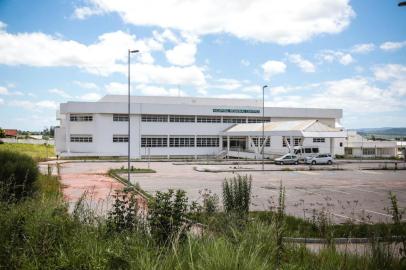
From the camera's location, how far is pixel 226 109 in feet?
212

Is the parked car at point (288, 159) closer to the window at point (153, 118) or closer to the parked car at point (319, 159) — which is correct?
the parked car at point (319, 159)

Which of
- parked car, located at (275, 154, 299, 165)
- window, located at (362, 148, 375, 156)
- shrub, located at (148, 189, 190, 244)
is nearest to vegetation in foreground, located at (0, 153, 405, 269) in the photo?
shrub, located at (148, 189, 190, 244)

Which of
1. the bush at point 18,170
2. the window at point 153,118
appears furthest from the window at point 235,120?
the bush at point 18,170

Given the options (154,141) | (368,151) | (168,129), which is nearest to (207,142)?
(168,129)

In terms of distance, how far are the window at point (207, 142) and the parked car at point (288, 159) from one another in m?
18.7

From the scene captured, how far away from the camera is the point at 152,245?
276 inches

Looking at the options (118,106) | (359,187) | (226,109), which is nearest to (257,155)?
(226,109)

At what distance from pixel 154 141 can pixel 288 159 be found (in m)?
22.1

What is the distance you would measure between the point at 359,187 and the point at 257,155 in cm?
3056

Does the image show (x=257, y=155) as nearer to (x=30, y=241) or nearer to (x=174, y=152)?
(x=174, y=152)

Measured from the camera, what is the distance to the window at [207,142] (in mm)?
63094

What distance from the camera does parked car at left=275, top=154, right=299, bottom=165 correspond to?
152 ft

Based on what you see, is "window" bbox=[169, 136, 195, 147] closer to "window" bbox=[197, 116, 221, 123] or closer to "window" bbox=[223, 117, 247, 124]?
"window" bbox=[197, 116, 221, 123]

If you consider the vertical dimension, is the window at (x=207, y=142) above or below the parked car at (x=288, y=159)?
above
